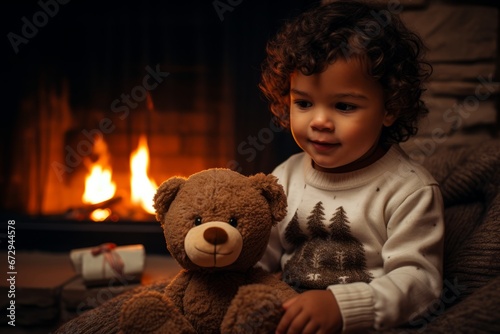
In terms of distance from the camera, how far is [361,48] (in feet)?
3.11

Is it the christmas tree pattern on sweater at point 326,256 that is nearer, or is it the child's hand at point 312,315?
the child's hand at point 312,315

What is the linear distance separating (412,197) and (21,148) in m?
1.48

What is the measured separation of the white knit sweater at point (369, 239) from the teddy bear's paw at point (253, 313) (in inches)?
4.5

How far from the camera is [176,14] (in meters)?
1.82

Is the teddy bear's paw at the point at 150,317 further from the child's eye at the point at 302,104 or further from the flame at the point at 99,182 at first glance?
the flame at the point at 99,182

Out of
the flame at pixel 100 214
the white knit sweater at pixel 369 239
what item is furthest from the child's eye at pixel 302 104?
the flame at pixel 100 214

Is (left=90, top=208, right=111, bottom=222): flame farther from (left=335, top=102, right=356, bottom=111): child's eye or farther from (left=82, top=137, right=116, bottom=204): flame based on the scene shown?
(left=335, top=102, right=356, bottom=111): child's eye

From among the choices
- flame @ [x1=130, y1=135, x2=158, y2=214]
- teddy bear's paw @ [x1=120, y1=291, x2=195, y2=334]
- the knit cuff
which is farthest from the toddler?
flame @ [x1=130, y1=135, x2=158, y2=214]

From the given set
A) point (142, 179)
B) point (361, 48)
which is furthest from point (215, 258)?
point (142, 179)

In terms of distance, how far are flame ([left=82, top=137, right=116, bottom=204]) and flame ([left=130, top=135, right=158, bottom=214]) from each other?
0.09m

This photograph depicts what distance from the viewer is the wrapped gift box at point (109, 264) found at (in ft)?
4.86

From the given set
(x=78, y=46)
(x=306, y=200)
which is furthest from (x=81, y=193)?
(x=306, y=200)

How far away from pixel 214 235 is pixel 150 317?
166 mm

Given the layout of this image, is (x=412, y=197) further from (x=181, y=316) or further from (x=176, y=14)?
(x=176, y=14)
